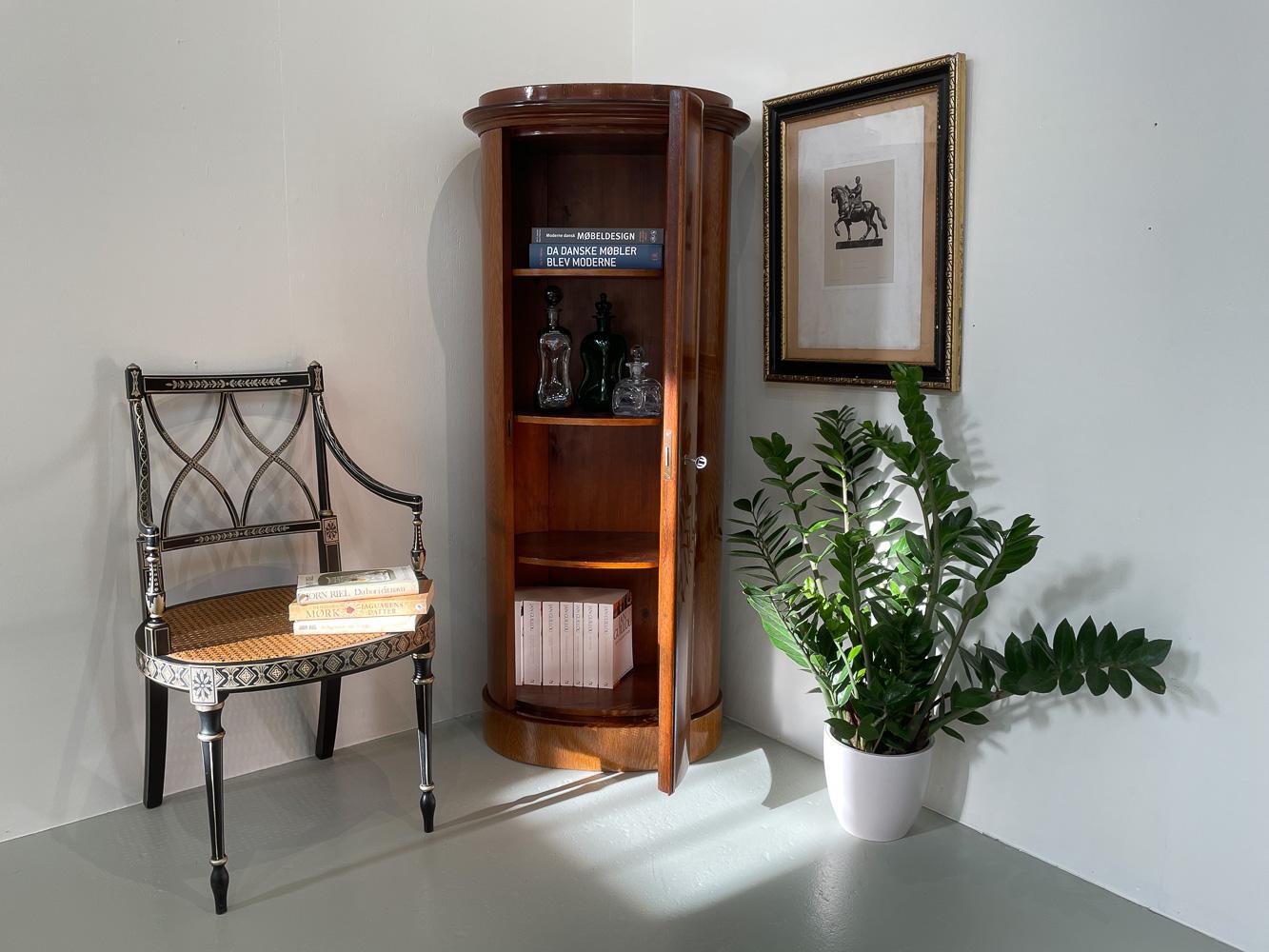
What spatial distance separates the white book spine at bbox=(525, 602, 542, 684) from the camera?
2.87 meters

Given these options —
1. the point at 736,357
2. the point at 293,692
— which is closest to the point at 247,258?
the point at 293,692

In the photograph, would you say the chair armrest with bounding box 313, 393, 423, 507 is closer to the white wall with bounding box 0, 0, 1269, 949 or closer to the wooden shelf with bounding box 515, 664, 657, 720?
the white wall with bounding box 0, 0, 1269, 949

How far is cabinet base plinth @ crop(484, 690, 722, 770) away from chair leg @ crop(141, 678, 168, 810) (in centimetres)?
82

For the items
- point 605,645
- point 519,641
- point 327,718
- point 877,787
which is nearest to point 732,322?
point 605,645

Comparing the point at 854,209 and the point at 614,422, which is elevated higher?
the point at 854,209

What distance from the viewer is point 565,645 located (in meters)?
2.90

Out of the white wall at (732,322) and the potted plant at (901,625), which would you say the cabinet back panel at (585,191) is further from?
the potted plant at (901,625)

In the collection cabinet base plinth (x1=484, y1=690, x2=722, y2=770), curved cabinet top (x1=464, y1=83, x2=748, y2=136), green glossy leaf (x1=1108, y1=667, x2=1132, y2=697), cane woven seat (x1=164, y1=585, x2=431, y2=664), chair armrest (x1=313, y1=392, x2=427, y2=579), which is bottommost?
cabinet base plinth (x1=484, y1=690, x2=722, y2=770)

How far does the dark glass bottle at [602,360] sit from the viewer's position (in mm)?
2836

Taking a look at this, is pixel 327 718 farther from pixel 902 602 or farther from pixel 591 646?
pixel 902 602

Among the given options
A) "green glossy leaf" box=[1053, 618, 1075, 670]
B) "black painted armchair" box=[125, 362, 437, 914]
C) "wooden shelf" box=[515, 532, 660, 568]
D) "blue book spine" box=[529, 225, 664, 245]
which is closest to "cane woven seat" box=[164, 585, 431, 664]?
"black painted armchair" box=[125, 362, 437, 914]

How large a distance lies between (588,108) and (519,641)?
1.38m

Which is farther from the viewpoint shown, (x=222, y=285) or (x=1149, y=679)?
(x=222, y=285)

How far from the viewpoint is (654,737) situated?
8.95ft
